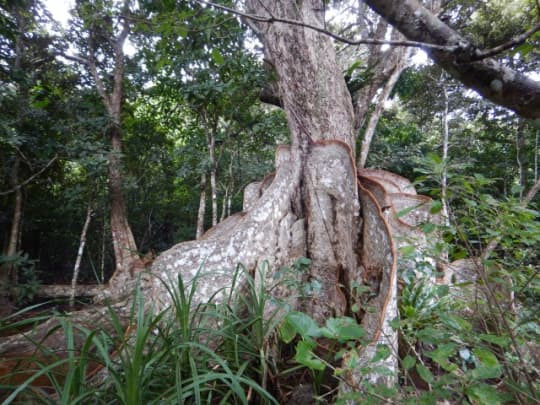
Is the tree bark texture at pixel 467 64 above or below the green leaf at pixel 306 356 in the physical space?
above

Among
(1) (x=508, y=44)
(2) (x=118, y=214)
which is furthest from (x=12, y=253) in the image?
(1) (x=508, y=44)

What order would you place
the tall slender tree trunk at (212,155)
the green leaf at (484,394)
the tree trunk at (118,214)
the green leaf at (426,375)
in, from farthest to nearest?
the tree trunk at (118,214) → the tall slender tree trunk at (212,155) → the green leaf at (426,375) → the green leaf at (484,394)

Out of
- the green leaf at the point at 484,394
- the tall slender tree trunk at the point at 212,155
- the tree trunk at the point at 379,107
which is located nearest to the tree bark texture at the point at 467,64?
the green leaf at the point at 484,394

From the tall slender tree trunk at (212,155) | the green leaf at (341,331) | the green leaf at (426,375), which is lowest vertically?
the green leaf at (426,375)

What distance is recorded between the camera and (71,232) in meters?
8.41

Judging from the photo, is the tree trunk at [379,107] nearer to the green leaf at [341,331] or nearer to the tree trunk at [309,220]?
the tree trunk at [309,220]

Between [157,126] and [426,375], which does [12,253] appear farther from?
[426,375]

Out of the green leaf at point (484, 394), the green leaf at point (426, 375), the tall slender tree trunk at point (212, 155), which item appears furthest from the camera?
the tall slender tree trunk at point (212, 155)

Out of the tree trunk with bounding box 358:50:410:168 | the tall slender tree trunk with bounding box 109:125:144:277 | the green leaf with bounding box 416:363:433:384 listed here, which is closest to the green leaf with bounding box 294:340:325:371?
the green leaf with bounding box 416:363:433:384

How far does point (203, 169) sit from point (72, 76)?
157 inches

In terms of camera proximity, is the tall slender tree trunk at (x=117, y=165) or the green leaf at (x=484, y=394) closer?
the green leaf at (x=484, y=394)

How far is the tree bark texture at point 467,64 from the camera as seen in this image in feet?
2.99

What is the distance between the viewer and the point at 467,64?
914 mm

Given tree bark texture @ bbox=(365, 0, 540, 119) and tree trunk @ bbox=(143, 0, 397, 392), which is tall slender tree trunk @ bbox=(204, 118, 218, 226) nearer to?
tree trunk @ bbox=(143, 0, 397, 392)
